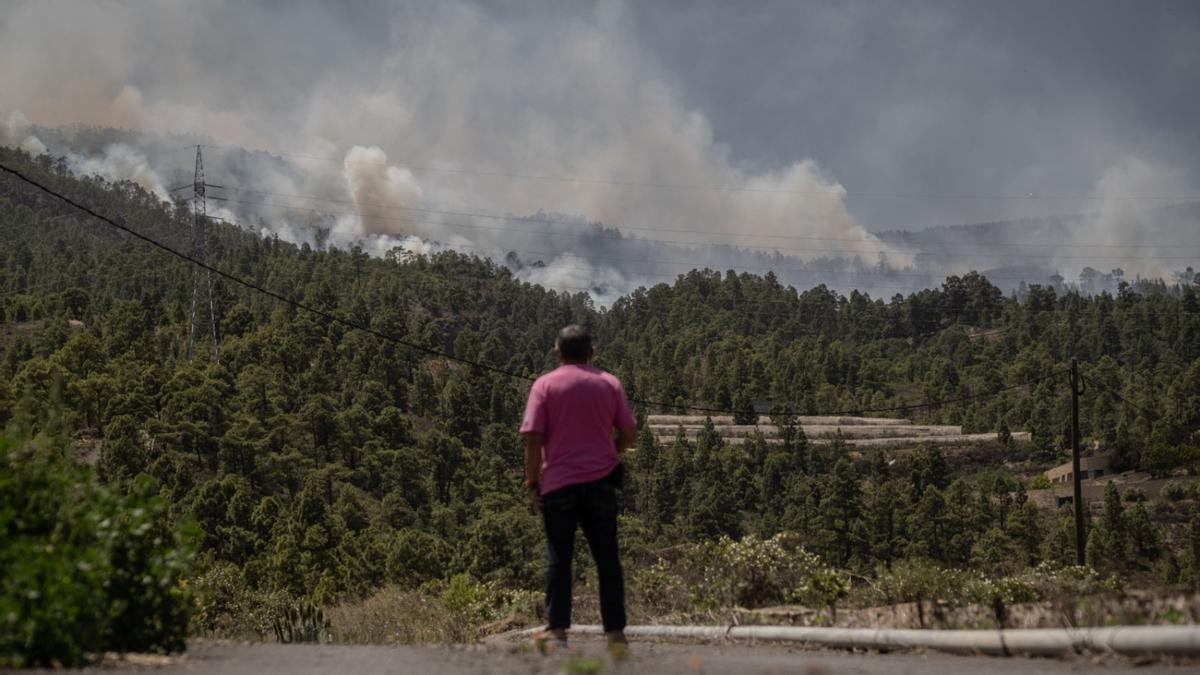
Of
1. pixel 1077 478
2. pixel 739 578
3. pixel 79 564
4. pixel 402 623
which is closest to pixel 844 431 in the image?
pixel 1077 478

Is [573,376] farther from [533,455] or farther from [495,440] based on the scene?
[495,440]

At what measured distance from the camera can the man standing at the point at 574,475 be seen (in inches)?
266

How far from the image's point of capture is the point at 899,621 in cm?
729

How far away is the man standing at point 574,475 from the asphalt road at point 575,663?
0.35 metres

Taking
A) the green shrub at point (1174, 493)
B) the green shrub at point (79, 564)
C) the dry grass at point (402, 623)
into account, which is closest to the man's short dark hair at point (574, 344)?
the green shrub at point (79, 564)

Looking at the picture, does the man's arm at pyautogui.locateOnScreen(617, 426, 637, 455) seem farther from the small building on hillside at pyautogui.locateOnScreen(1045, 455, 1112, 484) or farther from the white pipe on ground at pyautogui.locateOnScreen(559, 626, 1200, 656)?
the small building on hillside at pyautogui.locateOnScreen(1045, 455, 1112, 484)

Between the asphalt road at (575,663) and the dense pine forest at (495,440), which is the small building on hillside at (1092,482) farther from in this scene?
the asphalt road at (575,663)

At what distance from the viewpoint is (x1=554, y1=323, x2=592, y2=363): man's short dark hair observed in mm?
7047

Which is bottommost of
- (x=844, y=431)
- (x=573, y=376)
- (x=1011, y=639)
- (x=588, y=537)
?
(x=844, y=431)

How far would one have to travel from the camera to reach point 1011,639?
5848 millimetres

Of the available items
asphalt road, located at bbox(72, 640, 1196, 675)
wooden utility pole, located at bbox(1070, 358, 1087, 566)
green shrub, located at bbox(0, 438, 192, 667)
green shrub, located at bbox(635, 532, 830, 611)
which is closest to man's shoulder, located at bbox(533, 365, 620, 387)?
asphalt road, located at bbox(72, 640, 1196, 675)

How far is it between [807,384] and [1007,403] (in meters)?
27.3

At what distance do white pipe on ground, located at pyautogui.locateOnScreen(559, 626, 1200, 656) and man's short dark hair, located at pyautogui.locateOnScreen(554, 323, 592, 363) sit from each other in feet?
7.46

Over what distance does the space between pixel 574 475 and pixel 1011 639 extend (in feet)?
8.19
